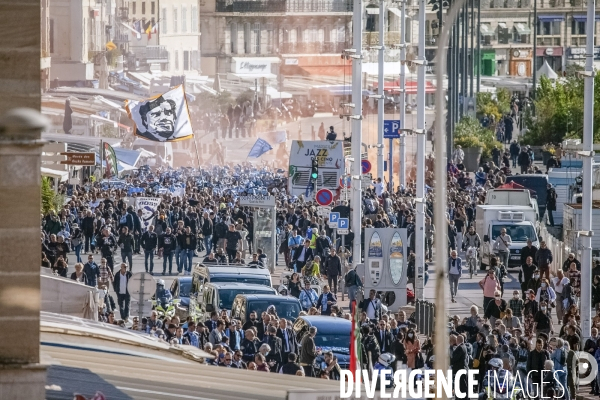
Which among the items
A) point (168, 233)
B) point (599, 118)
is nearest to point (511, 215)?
point (168, 233)

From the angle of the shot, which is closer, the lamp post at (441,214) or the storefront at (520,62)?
the lamp post at (441,214)

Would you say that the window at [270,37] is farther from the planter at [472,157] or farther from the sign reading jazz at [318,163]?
the sign reading jazz at [318,163]

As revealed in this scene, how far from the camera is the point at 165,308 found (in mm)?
26797

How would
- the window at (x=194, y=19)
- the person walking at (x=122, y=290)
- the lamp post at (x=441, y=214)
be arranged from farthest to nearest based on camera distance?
the window at (x=194, y=19) → the person walking at (x=122, y=290) → the lamp post at (x=441, y=214)

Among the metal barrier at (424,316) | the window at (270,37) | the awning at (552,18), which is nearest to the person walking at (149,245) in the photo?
the metal barrier at (424,316)

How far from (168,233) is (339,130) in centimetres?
6041

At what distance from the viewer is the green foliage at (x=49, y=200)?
42.0 meters

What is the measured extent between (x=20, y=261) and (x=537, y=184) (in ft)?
132

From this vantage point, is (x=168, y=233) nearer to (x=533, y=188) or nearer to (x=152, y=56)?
(x=533, y=188)

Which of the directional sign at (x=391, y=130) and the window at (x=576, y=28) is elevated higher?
the window at (x=576, y=28)

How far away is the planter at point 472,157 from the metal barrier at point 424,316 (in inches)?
1432

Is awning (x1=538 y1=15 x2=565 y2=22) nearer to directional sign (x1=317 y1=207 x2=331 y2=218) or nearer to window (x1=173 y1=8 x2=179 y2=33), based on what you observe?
window (x1=173 y1=8 x2=179 y2=33)

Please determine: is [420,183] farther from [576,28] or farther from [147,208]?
[576,28]

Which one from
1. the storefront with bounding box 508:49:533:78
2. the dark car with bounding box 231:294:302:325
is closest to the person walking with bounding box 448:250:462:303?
the dark car with bounding box 231:294:302:325
